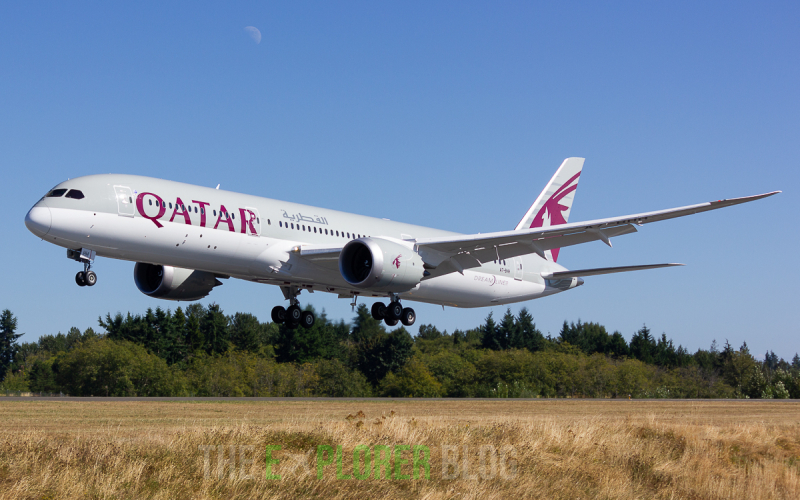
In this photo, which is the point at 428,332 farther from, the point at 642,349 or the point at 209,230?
the point at 209,230

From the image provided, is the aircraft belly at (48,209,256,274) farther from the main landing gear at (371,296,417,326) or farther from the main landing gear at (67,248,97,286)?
→ the main landing gear at (371,296,417,326)

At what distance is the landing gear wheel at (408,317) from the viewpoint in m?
34.5

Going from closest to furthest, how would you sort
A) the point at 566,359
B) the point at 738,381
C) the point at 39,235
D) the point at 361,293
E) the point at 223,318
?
the point at 39,235 < the point at 361,293 < the point at 566,359 < the point at 738,381 < the point at 223,318

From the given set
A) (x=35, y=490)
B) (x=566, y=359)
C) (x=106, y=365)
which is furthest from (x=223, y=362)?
(x=35, y=490)

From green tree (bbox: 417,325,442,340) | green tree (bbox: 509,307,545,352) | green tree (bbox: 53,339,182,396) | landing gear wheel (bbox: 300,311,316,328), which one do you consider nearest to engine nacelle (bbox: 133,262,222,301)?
landing gear wheel (bbox: 300,311,316,328)

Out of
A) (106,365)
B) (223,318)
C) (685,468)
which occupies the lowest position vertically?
(685,468)

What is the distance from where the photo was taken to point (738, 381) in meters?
80.3

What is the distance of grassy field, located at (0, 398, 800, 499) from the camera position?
1580 centimetres

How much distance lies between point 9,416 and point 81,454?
12.2 m

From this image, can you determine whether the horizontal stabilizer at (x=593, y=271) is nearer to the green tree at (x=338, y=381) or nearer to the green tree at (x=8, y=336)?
the green tree at (x=338, y=381)

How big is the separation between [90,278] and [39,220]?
2.50 metres

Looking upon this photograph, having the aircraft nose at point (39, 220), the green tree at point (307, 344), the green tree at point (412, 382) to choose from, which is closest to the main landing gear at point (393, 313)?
the aircraft nose at point (39, 220)

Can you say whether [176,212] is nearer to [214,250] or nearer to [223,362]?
[214,250]

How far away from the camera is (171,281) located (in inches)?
1332
